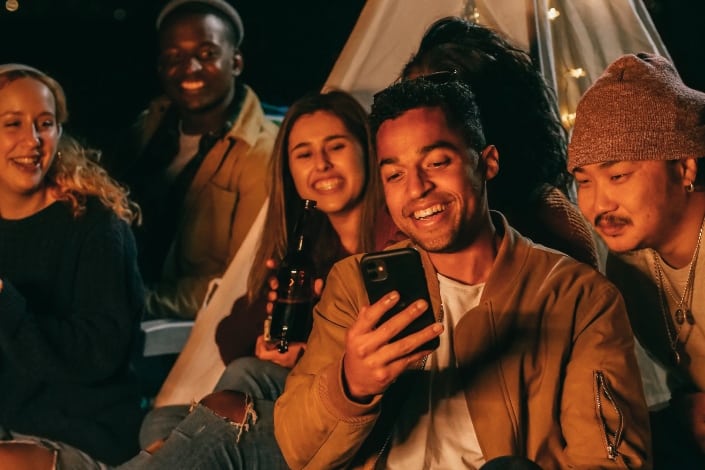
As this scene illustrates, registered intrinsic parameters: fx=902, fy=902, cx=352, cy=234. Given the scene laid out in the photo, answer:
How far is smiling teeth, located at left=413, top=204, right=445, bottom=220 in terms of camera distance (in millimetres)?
1910

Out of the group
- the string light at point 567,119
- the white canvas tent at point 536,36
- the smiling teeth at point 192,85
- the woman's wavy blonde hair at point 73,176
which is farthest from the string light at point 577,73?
the smiling teeth at point 192,85

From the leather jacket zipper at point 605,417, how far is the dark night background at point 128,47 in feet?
11.1

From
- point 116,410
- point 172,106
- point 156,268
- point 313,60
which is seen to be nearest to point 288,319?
point 116,410

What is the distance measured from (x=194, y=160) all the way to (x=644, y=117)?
7.22 ft

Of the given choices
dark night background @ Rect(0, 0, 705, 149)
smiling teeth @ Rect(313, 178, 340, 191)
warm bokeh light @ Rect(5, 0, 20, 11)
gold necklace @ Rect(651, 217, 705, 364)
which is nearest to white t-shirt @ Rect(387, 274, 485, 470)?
gold necklace @ Rect(651, 217, 705, 364)

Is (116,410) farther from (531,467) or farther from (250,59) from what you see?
(250,59)

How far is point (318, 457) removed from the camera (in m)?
1.80

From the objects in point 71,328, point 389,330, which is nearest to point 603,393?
point 389,330

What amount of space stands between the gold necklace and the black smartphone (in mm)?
772

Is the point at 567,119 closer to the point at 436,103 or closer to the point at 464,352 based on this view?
the point at 436,103

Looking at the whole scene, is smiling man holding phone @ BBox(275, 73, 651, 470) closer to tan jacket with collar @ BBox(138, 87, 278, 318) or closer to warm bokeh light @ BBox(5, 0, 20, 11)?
tan jacket with collar @ BBox(138, 87, 278, 318)

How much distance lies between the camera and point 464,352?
1.88 meters

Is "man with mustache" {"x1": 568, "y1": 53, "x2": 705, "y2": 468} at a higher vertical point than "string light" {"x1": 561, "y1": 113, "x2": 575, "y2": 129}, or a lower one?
lower

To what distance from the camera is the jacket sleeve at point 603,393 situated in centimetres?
171
